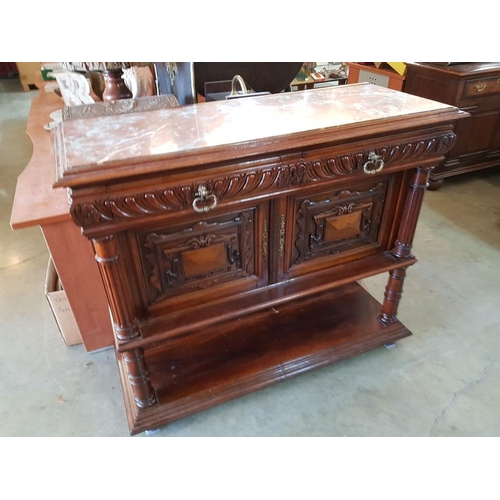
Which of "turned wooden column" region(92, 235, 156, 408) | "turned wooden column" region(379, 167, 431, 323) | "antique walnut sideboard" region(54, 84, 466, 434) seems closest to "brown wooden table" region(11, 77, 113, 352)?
"antique walnut sideboard" region(54, 84, 466, 434)

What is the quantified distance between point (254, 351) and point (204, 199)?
68 cm

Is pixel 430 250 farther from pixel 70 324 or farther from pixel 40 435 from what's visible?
pixel 40 435

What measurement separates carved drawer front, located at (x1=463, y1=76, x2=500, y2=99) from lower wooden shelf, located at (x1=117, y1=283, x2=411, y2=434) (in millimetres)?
1500

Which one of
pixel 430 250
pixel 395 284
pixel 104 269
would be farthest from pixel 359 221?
pixel 430 250

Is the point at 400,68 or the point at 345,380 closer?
the point at 345,380

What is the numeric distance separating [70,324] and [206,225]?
830 mm

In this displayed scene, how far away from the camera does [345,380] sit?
54.6 inches

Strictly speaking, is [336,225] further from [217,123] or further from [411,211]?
[217,123]

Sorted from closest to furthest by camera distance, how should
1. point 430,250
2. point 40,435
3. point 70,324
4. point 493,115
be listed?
point 40,435 < point 70,324 < point 430,250 < point 493,115

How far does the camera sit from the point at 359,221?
4.01ft

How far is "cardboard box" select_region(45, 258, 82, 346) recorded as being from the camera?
4.60 ft

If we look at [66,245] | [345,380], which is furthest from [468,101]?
[66,245]

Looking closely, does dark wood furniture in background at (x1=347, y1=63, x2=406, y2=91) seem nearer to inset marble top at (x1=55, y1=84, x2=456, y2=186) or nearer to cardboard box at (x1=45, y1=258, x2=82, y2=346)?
inset marble top at (x1=55, y1=84, x2=456, y2=186)

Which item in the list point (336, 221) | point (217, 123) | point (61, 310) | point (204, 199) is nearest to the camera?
point (204, 199)
